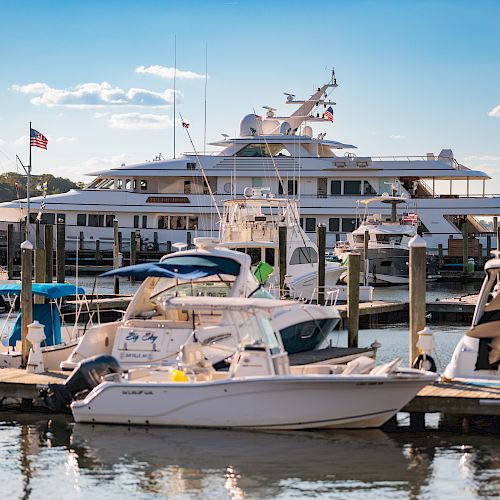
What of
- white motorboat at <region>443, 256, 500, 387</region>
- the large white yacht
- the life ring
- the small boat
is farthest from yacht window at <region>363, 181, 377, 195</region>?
→ the life ring

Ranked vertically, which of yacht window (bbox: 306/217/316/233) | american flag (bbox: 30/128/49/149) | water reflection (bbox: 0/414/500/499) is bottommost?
water reflection (bbox: 0/414/500/499)

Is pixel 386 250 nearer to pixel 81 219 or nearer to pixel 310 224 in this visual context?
pixel 310 224

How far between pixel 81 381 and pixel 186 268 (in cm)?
310

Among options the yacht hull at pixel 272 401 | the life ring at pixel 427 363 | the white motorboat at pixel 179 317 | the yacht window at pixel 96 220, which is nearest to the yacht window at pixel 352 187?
the yacht window at pixel 96 220

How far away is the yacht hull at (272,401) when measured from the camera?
17.5 meters

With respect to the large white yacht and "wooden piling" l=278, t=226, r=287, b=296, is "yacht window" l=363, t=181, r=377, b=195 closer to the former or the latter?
the large white yacht

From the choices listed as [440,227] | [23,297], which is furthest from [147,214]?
[23,297]

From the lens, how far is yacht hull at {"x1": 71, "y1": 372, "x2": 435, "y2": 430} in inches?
689

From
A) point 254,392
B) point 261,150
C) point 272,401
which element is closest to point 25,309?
point 254,392

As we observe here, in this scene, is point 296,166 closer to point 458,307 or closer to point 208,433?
point 458,307

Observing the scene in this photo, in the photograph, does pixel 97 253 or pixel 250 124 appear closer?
pixel 97 253

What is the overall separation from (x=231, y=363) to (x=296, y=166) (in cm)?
4610

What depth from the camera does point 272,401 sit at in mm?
17688

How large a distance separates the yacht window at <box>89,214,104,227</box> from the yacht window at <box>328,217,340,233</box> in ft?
40.8
